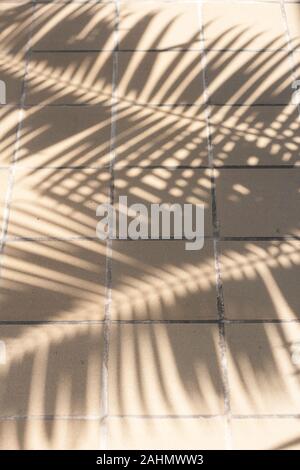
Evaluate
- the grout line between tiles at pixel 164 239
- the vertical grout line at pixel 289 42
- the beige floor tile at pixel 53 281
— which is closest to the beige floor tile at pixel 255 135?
the vertical grout line at pixel 289 42

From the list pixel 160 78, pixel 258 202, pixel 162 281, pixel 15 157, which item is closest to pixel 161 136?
pixel 160 78

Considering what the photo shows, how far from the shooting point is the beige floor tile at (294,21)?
3537 millimetres

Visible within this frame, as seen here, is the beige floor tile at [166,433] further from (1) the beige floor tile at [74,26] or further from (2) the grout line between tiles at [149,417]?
(1) the beige floor tile at [74,26]

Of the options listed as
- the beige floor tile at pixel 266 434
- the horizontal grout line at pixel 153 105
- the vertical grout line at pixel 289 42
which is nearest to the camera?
the beige floor tile at pixel 266 434

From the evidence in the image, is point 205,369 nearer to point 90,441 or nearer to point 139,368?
point 139,368

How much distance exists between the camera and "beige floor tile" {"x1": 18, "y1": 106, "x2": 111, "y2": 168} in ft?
10.00

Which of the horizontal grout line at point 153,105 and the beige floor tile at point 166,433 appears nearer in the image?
the beige floor tile at point 166,433

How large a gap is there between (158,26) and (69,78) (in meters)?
0.68

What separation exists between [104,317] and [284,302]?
0.80m

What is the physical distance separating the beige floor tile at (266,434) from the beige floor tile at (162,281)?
1.59 ft

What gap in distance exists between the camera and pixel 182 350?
96.7 inches

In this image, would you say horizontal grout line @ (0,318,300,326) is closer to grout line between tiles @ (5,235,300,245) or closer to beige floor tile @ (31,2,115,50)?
grout line between tiles @ (5,235,300,245)

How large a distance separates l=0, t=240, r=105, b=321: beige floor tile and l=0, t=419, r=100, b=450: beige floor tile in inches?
17.8
